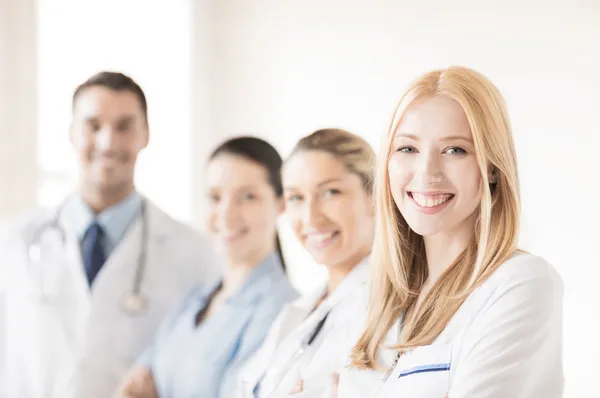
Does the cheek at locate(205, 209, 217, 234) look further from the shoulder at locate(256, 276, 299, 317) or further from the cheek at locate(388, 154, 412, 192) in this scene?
the cheek at locate(388, 154, 412, 192)

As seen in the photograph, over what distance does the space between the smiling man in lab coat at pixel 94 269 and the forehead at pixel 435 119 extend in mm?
845

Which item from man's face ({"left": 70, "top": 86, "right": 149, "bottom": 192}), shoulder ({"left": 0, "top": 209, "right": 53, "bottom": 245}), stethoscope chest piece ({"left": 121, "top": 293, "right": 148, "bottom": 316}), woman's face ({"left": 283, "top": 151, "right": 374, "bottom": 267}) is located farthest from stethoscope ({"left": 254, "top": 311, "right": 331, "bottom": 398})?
shoulder ({"left": 0, "top": 209, "right": 53, "bottom": 245})

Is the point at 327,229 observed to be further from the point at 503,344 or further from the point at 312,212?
the point at 503,344

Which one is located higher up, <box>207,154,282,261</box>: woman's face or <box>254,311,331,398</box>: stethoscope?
<box>207,154,282,261</box>: woman's face

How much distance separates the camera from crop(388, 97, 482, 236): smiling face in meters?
0.98

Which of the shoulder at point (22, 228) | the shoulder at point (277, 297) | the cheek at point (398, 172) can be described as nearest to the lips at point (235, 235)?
the shoulder at point (277, 297)

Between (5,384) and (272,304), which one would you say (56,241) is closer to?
(5,384)

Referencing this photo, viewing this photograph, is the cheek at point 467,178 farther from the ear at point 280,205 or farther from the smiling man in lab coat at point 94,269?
the smiling man in lab coat at point 94,269

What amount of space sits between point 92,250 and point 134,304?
0.14 m

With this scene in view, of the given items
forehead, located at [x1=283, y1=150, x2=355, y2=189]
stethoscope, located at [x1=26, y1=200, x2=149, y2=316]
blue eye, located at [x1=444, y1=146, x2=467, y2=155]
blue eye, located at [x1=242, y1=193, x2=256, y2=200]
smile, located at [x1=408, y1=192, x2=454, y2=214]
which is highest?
blue eye, located at [x1=444, y1=146, x2=467, y2=155]

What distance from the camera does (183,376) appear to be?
1.54m

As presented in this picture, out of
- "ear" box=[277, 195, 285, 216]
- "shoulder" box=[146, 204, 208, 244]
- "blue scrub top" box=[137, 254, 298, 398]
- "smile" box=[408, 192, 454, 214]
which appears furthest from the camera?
"shoulder" box=[146, 204, 208, 244]

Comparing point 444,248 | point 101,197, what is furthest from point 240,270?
point 444,248

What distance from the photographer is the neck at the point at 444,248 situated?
1029 millimetres
